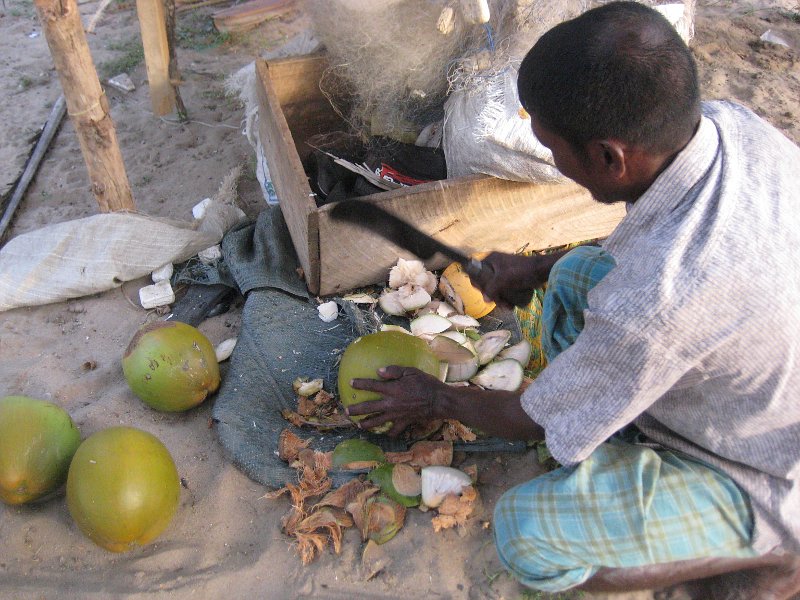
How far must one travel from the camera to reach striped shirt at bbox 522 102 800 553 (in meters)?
1.41

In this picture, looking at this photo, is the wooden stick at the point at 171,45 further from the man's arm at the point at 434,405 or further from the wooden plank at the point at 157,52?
the man's arm at the point at 434,405

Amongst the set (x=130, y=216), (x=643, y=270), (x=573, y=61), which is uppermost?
(x=573, y=61)

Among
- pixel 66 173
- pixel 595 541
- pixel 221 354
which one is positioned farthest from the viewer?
pixel 66 173

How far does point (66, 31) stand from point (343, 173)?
1.27m

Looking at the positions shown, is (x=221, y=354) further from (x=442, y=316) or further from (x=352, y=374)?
(x=442, y=316)

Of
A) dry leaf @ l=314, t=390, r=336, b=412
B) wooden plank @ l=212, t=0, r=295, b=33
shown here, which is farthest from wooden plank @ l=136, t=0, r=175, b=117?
dry leaf @ l=314, t=390, r=336, b=412

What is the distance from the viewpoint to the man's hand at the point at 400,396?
2.09m

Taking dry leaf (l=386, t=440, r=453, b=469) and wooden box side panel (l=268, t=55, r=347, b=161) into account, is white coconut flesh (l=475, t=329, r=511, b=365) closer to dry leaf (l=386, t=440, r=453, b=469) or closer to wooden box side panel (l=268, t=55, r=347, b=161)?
dry leaf (l=386, t=440, r=453, b=469)

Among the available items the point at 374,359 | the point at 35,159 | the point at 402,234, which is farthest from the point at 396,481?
the point at 35,159

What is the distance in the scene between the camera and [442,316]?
108 inches

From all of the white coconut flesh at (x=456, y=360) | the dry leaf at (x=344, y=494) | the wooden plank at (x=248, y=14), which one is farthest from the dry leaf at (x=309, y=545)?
the wooden plank at (x=248, y=14)

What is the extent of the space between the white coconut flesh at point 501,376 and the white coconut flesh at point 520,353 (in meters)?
0.06

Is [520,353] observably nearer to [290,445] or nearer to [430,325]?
[430,325]

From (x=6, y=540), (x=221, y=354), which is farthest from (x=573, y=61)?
(x=6, y=540)
